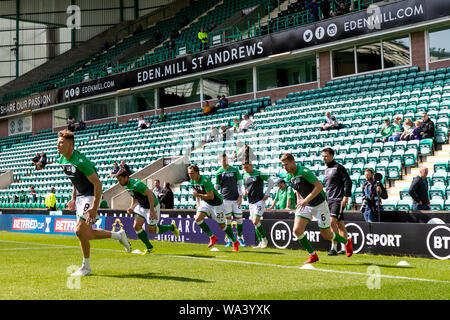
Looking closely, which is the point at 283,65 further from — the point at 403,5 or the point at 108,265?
the point at 108,265

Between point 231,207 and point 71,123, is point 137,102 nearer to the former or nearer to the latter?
point 71,123

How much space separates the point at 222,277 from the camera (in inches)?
319

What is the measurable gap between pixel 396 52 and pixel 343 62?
2625 millimetres

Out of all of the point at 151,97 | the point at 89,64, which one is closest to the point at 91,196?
the point at 151,97

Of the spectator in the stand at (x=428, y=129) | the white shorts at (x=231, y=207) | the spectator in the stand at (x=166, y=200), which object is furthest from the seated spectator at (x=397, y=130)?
the spectator in the stand at (x=166, y=200)

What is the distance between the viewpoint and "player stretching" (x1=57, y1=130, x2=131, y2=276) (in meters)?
7.88

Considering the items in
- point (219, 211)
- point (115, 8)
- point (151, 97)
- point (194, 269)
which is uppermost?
point (115, 8)

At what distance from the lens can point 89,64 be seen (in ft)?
138

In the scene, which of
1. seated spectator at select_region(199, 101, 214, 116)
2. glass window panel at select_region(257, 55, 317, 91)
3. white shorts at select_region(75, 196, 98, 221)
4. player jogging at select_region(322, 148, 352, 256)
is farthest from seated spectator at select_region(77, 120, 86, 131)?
white shorts at select_region(75, 196, 98, 221)

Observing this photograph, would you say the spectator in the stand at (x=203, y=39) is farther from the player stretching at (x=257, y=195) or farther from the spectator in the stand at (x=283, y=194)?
the player stretching at (x=257, y=195)

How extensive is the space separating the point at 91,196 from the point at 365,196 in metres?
7.37

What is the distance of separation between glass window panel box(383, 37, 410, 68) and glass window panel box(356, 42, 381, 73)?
33cm

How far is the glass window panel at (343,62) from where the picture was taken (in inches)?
965

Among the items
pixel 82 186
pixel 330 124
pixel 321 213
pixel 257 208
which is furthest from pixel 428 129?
pixel 82 186
